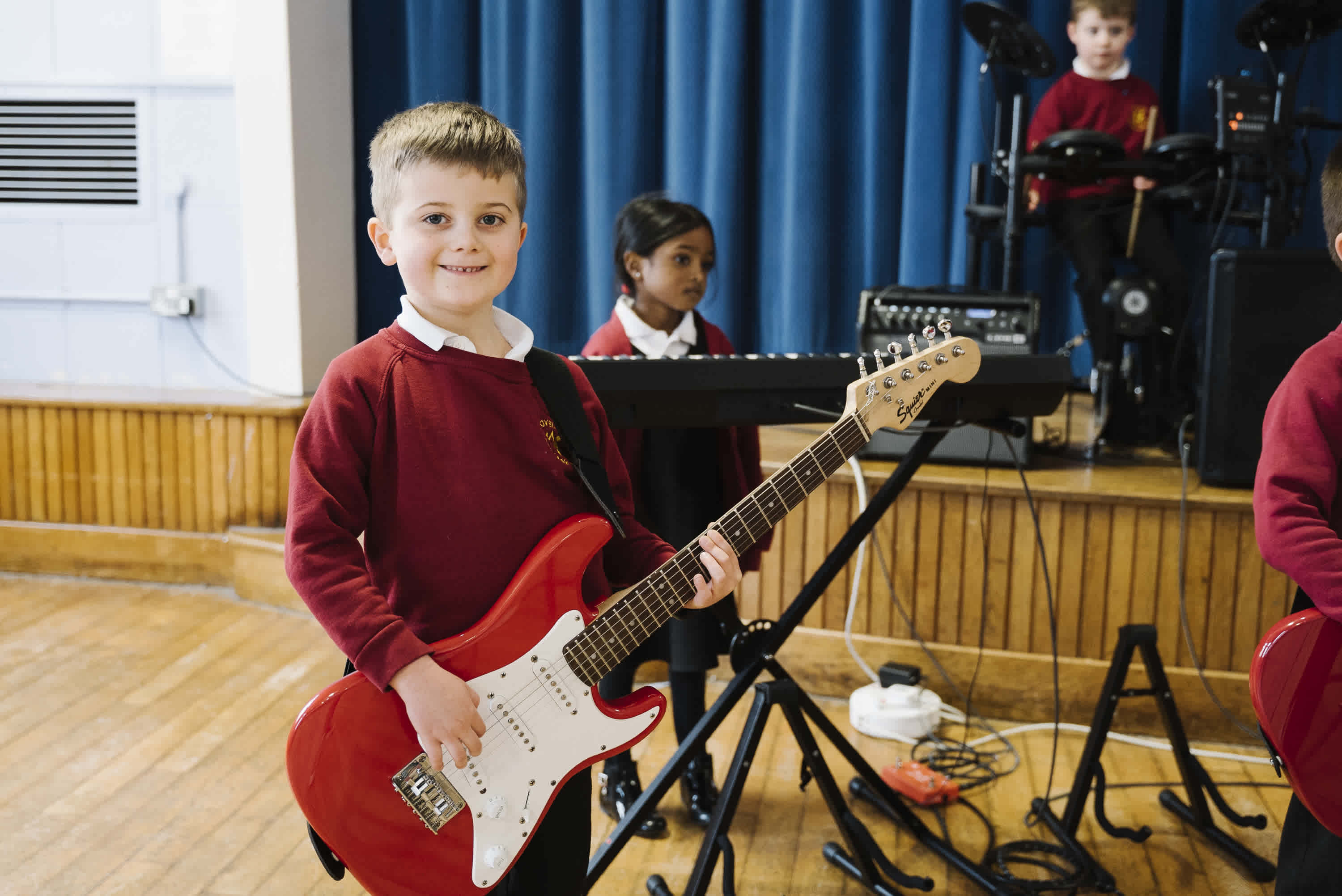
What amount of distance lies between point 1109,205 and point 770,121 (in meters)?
0.96

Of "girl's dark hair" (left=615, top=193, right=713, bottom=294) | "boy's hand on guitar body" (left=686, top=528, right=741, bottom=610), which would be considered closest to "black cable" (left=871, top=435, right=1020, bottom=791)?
"girl's dark hair" (left=615, top=193, right=713, bottom=294)

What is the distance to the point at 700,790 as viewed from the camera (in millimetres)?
2090

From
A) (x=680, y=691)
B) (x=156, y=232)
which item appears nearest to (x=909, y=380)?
(x=680, y=691)

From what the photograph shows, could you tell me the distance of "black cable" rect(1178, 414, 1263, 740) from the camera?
235cm

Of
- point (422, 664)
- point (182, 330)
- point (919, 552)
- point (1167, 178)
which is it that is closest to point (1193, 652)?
point (919, 552)

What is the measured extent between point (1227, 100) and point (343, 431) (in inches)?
88.7

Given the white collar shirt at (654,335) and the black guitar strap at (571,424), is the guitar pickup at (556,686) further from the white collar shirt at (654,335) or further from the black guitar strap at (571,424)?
the white collar shirt at (654,335)

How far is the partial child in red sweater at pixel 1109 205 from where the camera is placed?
9.48 feet

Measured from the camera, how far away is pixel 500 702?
116 centimetres

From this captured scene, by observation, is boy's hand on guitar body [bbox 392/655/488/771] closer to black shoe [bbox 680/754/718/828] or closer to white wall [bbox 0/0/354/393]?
black shoe [bbox 680/754/718/828]

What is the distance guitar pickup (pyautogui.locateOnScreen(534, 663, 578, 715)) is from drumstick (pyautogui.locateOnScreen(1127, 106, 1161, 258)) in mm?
2289

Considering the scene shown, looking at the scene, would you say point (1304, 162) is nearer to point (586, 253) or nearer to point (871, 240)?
point (871, 240)

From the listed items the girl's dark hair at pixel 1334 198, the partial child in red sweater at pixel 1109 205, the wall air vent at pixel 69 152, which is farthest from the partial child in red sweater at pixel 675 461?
the wall air vent at pixel 69 152

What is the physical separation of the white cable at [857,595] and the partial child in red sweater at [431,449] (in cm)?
136
